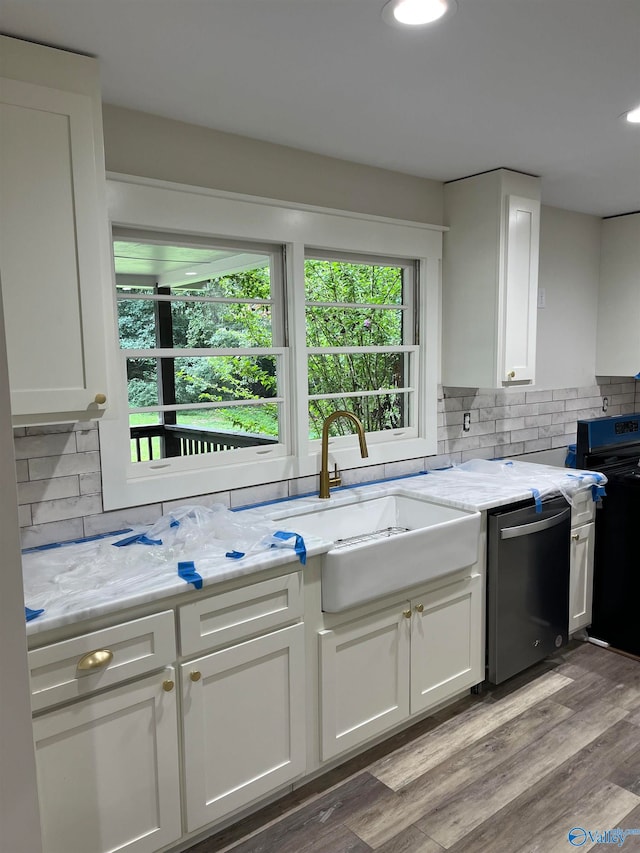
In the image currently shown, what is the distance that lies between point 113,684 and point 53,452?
85 centimetres

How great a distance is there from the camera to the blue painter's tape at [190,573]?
→ 181 centimetres

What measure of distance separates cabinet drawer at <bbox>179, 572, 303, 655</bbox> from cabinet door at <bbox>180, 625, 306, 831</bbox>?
4 cm

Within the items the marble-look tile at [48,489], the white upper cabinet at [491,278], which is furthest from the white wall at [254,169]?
the marble-look tile at [48,489]

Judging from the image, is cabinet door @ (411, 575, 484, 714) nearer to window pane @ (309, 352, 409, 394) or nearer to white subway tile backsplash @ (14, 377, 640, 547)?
white subway tile backsplash @ (14, 377, 640, 547)

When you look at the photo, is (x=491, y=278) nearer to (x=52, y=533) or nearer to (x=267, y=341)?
(x=267, y=341)

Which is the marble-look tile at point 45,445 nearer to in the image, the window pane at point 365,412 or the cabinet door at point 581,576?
the window pane at point 365,412

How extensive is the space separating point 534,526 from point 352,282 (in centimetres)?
144

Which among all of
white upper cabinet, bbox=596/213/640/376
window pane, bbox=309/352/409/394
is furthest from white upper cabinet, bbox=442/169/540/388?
white upper cabinet, bbox=596/213/640/376

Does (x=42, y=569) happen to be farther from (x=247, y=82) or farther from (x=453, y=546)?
(x=247, y=82)

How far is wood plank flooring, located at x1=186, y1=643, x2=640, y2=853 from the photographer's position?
2029 mm

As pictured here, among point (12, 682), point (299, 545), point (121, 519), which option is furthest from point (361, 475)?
point (12, 682)

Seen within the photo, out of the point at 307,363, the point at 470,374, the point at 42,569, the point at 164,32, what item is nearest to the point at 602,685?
the point at 470,374

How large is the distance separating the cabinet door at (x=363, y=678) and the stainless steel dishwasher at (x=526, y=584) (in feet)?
1.73

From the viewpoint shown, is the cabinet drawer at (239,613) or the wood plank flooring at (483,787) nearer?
the cabinet drawer at (239,613)
